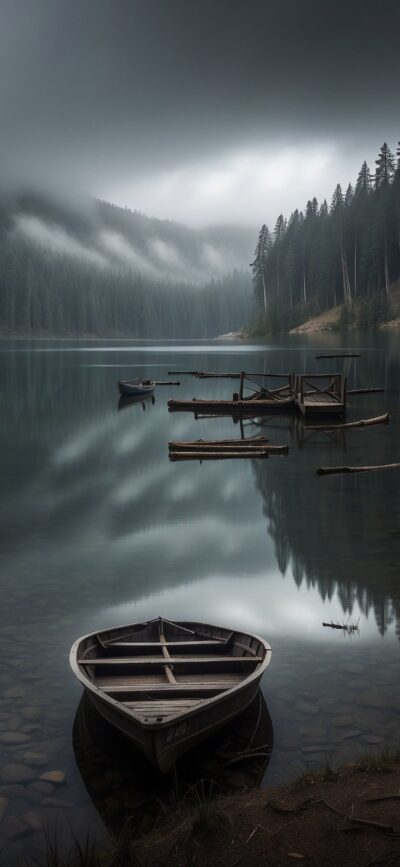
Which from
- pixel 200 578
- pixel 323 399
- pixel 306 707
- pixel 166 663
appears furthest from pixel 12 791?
pixel 323 399

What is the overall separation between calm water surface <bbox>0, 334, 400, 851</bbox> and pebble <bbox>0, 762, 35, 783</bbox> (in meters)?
0.02

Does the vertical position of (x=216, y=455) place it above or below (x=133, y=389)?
below

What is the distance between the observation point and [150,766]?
6492 millimetres

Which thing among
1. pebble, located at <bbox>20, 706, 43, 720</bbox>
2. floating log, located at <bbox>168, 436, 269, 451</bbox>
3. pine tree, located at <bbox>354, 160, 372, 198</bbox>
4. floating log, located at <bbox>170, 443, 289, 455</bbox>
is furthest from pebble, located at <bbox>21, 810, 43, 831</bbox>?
pine tree, located at <bbox>354, 160, 372, 198</bbox>

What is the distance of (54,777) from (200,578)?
19.4 ft

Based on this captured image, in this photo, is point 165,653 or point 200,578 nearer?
point 165,653

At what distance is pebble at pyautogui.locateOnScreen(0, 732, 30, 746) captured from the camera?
6.89 m

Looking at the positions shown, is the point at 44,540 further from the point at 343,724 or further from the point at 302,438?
the point at 302,438

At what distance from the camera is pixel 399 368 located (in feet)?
185

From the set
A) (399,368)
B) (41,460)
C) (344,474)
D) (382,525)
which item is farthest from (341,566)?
(399,368)

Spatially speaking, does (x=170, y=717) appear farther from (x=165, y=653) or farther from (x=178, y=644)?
(x=178, y=644)

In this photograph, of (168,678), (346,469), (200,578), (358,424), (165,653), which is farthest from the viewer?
(358,424)

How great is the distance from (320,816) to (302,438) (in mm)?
24032

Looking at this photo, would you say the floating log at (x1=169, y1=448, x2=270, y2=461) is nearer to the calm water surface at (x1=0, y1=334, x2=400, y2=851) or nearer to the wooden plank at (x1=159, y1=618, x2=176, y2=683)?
the calm water surface at (x1=0, y1=334, x2=400, y2=851)
